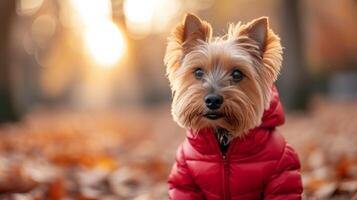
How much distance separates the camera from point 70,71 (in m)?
50.6

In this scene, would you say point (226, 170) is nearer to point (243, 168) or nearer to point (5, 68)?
point (243, 168)

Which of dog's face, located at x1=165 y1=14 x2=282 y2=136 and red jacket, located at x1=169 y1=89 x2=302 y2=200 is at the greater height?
dog's face, located at x1=165 y1=14 x2=282 y2=136

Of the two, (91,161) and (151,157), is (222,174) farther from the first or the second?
(151,157)

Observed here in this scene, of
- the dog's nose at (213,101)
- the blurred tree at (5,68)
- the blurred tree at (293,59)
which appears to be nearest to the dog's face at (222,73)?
the dog's nose at (213,101)

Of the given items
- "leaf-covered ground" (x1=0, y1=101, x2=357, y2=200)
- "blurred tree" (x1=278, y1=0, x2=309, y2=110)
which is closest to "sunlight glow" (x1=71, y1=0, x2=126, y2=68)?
"blurred tree" (x1=278, y1=0, x2=309, y2=110)

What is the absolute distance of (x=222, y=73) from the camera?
4.90 m

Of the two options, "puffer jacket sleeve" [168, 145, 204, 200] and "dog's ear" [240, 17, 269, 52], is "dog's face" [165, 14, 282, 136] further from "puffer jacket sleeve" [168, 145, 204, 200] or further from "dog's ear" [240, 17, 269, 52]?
"puffer jacket sleeve" [168, 145, 204, 200]

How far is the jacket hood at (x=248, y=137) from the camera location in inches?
192

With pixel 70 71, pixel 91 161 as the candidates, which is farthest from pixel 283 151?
pixel 70 71

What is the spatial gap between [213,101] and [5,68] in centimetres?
1347

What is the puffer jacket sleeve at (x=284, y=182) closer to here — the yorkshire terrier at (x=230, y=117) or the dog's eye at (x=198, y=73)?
Answer: the yorkshire terrier at (x=230, y=117)

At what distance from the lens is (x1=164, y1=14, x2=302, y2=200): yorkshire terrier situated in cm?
482

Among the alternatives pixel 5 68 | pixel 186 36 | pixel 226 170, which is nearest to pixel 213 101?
pixel 226 170

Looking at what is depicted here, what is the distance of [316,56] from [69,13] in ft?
48.4
